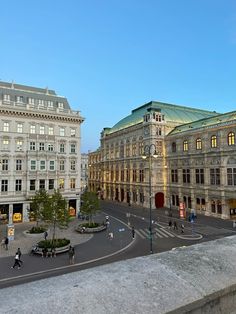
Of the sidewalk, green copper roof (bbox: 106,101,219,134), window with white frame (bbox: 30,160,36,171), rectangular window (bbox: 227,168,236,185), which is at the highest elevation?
green copper roof (bbox: 106,101,219,134)

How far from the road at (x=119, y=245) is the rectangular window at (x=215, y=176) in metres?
7.18

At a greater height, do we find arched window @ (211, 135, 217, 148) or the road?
arched window @ (211, 135, 217, 148)

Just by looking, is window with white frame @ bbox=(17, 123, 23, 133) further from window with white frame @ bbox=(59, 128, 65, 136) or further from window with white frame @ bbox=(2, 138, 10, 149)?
window with white frame @ bbox=(59, 128, 65, 136)

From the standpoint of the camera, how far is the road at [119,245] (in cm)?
2311

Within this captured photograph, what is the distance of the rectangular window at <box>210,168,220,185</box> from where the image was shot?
160ft

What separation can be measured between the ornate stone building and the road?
14.5m

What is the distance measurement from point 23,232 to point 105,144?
57.0 m

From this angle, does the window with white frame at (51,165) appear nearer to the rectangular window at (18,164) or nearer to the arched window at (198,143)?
the rectangular window at (18,164)

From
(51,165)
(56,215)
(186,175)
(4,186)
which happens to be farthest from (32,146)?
(186,175)

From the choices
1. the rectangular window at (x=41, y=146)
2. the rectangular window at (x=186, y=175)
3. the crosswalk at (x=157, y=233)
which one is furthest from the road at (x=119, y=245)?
the rectangular window at (x=41, y=146)

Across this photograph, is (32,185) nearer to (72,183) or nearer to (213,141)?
(72,183)

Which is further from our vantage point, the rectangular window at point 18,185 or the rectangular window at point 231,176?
the rectangular window at point 18,185

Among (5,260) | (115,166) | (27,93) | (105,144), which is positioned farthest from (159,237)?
Result: (105,144)

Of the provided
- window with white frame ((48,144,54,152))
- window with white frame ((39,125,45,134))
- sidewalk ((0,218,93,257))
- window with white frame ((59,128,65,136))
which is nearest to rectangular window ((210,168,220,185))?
sidewalk ((0,218,93,257))
